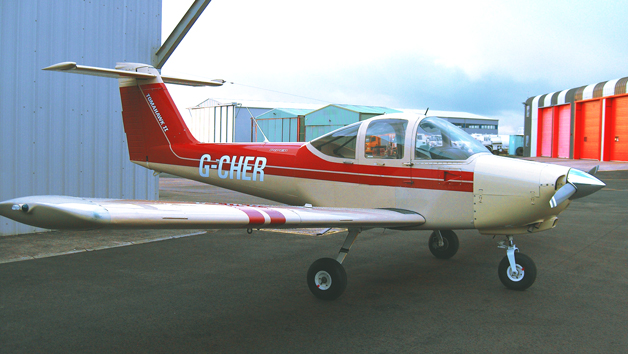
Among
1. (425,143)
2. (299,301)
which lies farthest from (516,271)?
(299,301)

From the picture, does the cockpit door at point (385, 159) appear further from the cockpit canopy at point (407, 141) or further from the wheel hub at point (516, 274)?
the wheel hub at point (516, 274)

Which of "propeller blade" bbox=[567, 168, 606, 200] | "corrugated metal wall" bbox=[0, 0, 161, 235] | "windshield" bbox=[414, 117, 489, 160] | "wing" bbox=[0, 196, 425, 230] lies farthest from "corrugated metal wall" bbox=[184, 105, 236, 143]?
"propeller blade" bbox=[567, 168, 606, 200]

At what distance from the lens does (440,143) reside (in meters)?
5.45

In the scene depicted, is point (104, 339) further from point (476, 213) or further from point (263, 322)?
point (476, 213)

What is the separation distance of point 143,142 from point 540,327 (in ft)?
20.8

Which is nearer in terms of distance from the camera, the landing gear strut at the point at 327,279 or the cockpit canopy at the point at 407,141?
the landing gear strut at the point at 327,279

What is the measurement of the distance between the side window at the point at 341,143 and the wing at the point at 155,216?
1113 mm

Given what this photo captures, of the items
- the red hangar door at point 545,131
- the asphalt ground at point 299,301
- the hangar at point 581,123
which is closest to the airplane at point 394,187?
the asphalt ground at point 299,301

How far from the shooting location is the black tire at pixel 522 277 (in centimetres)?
526

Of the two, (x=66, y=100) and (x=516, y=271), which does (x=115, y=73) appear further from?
(x=516, y=271)

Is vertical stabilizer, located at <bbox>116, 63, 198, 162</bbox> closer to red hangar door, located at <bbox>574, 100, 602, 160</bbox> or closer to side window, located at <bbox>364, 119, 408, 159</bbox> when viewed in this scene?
side window, located at <bbox>364, 119, 408, 159</bbox>

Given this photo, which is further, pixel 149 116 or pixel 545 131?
pixel 545 131

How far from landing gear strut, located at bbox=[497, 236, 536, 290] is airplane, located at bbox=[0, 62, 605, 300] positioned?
0.03ft

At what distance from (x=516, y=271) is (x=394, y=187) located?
1.66 metres
